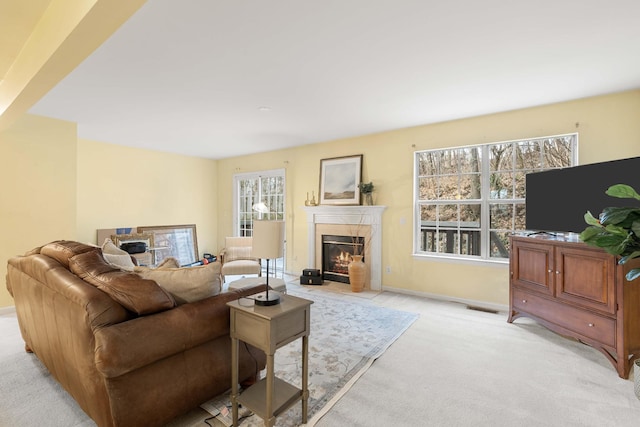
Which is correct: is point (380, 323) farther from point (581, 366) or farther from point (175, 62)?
point (175, 62)

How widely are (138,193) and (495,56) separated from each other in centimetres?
593

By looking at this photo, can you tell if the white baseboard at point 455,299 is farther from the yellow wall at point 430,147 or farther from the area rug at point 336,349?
the area rug at point 336,349

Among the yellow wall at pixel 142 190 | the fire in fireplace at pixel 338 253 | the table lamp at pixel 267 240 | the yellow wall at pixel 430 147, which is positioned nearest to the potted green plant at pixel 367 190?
the yellow wall at pixel 430 147

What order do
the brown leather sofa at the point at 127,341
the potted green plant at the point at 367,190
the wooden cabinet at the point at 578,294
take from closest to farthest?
the brown leather sofa at the point at 127,341, the wooden cabinet at the point at 578,294, the potted green plant at the point at 367,190

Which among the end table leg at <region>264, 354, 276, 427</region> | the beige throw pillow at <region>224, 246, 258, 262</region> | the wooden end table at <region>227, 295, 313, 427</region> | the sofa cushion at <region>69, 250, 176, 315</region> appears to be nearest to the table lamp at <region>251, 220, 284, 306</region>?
the wooden end table at <region>227, 295, 313, 427</region>

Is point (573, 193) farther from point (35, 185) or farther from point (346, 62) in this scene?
point (35, 185)

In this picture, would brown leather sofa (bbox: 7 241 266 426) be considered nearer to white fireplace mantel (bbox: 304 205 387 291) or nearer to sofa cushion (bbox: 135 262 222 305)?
sofa cushion (bbox: 135 262 222 305)

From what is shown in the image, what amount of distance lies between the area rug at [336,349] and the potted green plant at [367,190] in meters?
1.60

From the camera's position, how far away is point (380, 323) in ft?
10.5

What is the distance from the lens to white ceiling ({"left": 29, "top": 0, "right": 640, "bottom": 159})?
1.83 meters

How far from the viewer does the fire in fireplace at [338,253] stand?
478 centimetres

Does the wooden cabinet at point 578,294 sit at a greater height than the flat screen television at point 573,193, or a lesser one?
lesser

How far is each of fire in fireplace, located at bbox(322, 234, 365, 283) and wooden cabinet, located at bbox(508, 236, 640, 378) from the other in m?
2.24

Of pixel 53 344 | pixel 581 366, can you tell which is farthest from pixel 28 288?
pixel 581 366
